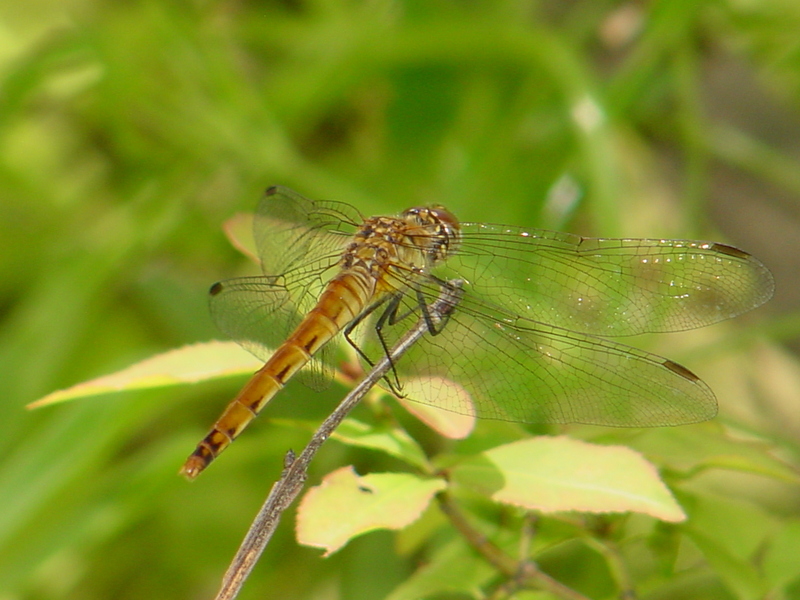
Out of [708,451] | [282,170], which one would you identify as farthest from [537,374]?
[282,170]

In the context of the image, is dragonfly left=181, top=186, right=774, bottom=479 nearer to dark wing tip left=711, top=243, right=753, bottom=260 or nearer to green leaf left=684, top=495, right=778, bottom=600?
dark wing tip left=711, top=243, right=753, bottom=260

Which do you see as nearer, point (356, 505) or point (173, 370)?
point (356, 505)

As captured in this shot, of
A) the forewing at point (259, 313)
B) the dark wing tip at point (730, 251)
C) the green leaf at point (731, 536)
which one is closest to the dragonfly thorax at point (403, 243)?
the forewing at point (259, 313)

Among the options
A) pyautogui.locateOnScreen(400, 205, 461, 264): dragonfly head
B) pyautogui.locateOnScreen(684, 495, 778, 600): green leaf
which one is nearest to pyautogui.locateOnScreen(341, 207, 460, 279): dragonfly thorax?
pyautogui.locateOnScreen(400, 205, 461, 264): dragonfly head

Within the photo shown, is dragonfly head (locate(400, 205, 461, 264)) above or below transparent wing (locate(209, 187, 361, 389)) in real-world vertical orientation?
above

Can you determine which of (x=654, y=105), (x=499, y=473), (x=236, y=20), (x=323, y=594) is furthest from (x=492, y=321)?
(x=236, y=20)

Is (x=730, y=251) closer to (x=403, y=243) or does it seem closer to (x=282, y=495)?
(x=403, y=243)

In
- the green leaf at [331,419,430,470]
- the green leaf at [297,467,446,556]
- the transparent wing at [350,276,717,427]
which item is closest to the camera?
the green leaf at [297,467,446,556]
